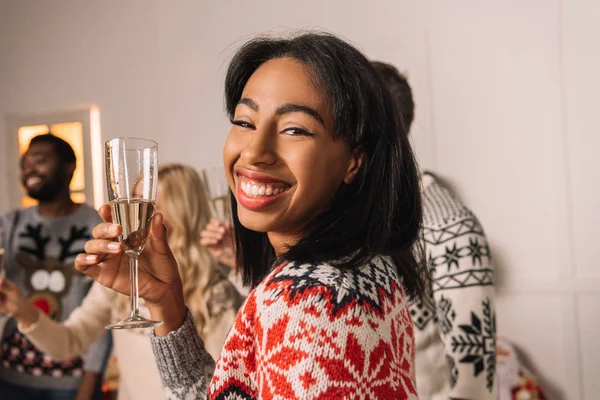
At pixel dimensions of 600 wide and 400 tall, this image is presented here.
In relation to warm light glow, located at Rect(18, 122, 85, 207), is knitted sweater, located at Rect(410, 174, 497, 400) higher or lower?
lower

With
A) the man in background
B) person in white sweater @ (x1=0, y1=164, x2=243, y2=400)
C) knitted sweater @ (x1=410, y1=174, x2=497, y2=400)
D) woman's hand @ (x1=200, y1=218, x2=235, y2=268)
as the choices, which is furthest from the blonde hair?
knitted sweater @ (x1=410, y1=174, x2=497, y2=400)

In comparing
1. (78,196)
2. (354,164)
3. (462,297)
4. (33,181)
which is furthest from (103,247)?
(78,196)

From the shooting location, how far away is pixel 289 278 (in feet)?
2.65

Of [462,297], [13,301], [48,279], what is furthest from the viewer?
[48,279]

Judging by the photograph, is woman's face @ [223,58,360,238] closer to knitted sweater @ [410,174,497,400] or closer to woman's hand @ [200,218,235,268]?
knitted sweater @ [410,174,497,400]

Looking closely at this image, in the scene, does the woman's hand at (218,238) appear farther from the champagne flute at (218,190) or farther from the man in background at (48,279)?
the man in background at (48,279)

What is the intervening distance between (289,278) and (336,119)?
240mm

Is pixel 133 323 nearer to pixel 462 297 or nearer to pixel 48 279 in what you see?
pixel 462 297

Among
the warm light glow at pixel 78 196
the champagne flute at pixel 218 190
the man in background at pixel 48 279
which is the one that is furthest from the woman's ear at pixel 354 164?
the warm light glow at pixel 78 196

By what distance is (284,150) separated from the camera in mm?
935

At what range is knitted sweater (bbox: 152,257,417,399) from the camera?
0.75 meters

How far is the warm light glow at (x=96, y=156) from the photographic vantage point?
438 centimetres

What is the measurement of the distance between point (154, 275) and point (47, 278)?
2.01 m

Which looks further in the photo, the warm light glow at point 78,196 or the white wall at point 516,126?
the warm light glow at point 78,196
